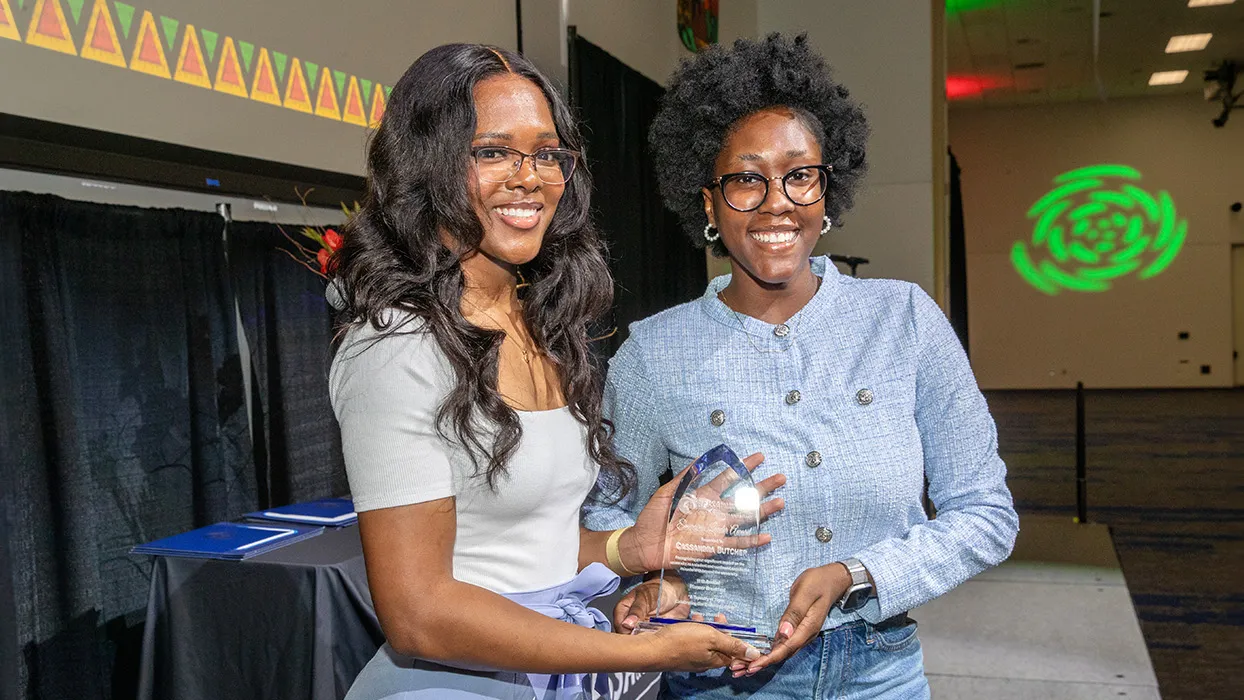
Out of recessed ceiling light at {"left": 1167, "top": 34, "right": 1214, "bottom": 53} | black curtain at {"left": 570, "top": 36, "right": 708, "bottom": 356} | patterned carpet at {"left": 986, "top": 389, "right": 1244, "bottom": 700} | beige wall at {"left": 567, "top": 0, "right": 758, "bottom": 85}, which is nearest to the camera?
patterned carpet at {"left": 986, "top": 389, "right": 1244, "bottom": 700}

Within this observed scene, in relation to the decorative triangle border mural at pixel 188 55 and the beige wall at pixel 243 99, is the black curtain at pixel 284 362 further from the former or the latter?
the decorative triangle border mural at pixel 188 55

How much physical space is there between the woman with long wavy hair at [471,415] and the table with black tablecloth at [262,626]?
121 centimetres

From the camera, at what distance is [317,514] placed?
288 centimetres

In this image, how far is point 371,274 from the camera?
3.79ft

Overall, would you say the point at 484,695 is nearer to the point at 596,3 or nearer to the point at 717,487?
the point at 717,487

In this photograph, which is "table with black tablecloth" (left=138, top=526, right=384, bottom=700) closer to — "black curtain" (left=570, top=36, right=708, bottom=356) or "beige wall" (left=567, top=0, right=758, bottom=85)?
"black curtain" (left=570, top=36, right=708, bottom=356)

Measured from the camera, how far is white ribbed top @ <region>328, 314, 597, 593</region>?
41.8 inches

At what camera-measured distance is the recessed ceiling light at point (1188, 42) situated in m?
12.8

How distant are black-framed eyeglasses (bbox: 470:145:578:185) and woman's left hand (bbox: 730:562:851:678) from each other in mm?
561

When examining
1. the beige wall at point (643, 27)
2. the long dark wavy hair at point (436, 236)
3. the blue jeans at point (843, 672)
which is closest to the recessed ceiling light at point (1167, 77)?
the beige wall at point (643, 27)

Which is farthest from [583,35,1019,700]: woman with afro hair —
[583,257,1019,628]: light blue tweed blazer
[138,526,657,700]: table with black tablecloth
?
[138,526,657,700]: table with black tablecloth

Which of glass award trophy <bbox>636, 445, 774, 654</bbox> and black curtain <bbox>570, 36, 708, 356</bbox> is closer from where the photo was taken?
glass award trophy <bbox>636, 445, 774, 654</bbox>

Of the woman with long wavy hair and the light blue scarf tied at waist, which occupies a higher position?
the woman with long wavy hair

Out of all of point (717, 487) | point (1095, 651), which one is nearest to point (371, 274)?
point (717, 487)
